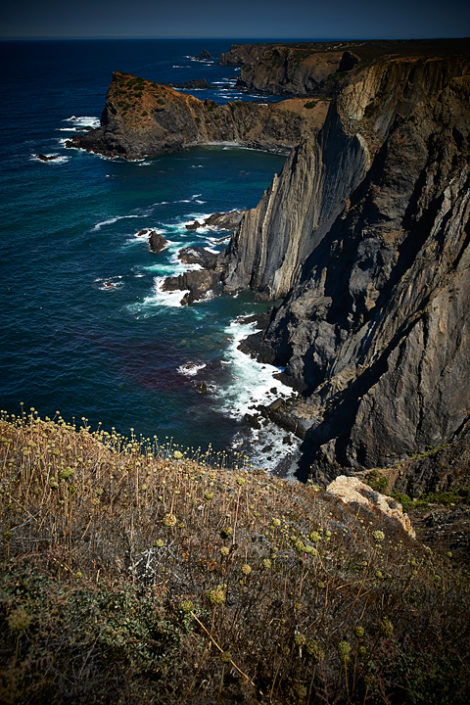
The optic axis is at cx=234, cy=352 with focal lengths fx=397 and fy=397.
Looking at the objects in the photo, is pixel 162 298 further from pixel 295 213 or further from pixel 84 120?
pixel 84 120

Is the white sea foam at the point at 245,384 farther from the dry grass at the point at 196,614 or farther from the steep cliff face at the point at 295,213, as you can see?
the dry grass at the point at 196,614

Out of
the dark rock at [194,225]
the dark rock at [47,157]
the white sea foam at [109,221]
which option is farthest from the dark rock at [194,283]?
the dark rock at [47,157]

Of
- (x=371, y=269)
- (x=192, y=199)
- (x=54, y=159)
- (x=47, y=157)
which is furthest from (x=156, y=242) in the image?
(x=47, y=157)

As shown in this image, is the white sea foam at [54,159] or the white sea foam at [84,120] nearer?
the white sea foam at [54,159]

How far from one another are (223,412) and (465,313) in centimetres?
1778

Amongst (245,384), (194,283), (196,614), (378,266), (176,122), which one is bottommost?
(245,384)

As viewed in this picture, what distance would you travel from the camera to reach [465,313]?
1788cm

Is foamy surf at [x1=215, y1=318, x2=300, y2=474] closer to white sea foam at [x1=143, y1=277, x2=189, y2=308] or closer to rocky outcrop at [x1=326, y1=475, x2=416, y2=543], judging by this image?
white sea foam at [x1=143, y1=277, x2=189, y2=308]

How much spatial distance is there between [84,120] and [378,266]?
112723 millimetres

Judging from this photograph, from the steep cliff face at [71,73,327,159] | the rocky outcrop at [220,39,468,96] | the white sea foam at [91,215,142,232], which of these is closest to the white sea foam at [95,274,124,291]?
the white sea foam at [91,215,142,232]

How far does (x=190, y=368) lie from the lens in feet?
112

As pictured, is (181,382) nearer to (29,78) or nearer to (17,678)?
(17,678)

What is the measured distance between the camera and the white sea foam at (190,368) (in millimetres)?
33594

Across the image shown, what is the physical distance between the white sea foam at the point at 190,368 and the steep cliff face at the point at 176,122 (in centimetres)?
7588
